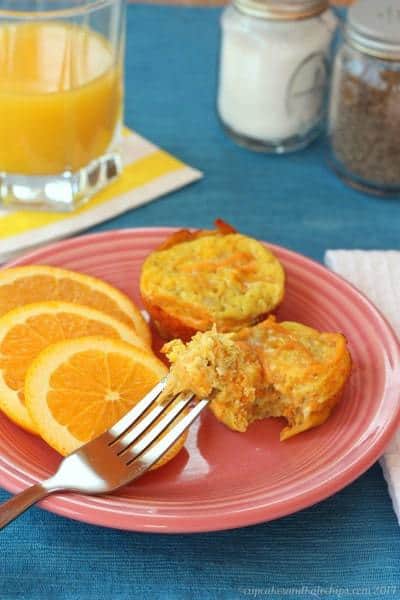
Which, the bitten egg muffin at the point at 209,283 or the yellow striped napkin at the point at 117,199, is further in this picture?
the yellow striped napkin at the point at 117,199

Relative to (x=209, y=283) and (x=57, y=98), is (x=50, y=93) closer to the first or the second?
(x=57, y=98)

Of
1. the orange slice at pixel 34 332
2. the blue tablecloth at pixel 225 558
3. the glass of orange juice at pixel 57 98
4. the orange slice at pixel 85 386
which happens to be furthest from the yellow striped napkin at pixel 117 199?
the blue tablecloth at pixel 225 558

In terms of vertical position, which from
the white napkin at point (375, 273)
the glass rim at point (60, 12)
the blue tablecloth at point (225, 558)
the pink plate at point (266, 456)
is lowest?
the blue tablecloth at point (225, 558)

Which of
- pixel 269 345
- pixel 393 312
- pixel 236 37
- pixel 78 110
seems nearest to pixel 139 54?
pixel 236 37

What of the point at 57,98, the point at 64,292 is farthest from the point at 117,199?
the point at 64,292

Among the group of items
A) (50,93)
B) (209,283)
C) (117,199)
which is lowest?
(117,199)

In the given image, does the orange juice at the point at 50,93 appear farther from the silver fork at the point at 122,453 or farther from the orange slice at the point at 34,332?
the silver fork at the point at 122,453
